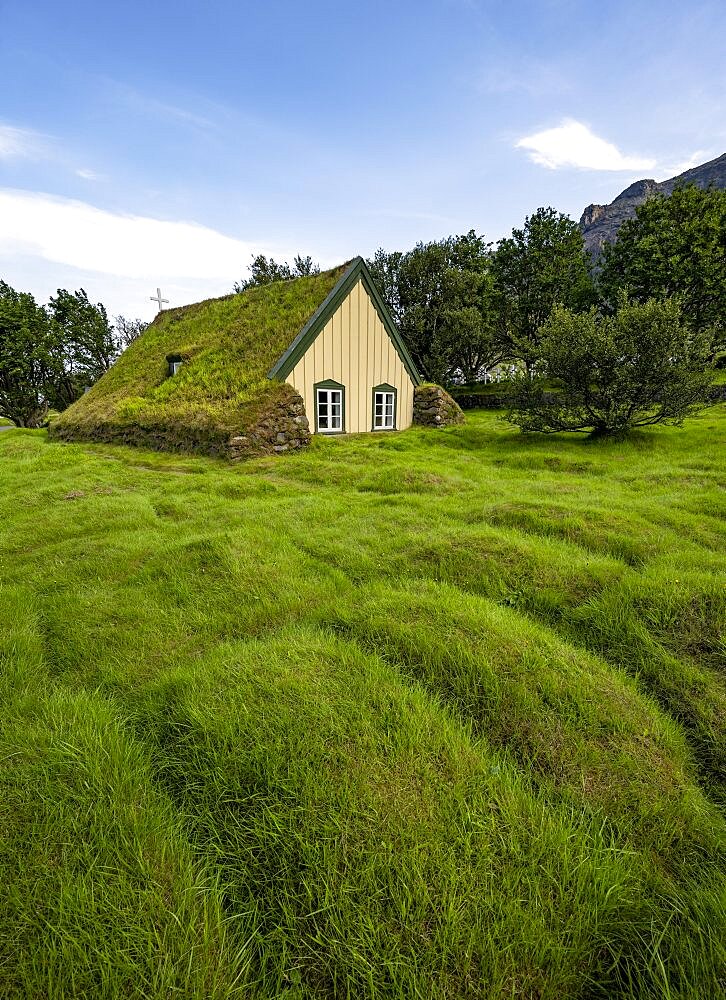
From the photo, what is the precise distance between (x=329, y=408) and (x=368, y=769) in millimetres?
15467

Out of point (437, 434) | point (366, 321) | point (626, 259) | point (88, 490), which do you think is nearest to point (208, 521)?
point (88, 490)

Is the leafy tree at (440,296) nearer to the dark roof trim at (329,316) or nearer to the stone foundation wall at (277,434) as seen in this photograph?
the dark roof trim at (329,316)

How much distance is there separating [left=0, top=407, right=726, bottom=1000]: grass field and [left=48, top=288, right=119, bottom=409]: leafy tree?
A: 38.6 m

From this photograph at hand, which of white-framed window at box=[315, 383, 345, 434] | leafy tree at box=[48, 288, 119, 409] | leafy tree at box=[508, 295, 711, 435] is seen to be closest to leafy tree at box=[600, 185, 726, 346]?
leafy tree at box=[508, 295, 711, 435]

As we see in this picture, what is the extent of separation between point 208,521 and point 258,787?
5060mm

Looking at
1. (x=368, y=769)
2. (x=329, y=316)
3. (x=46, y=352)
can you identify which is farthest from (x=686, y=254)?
(x=46, y=352)

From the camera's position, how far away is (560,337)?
1314cm

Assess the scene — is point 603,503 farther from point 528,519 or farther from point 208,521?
point 208,521

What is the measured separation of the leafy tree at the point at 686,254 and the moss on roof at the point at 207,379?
21.5 meters

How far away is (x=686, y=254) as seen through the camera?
87.8 ft

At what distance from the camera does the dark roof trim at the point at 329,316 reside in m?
15.3

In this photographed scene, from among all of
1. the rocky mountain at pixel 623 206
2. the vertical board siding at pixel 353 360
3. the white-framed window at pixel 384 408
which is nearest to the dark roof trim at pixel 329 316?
the vertical board siding at pixel 353 360

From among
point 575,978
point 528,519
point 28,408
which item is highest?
point 28,408

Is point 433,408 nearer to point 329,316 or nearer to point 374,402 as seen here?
point 374,402
